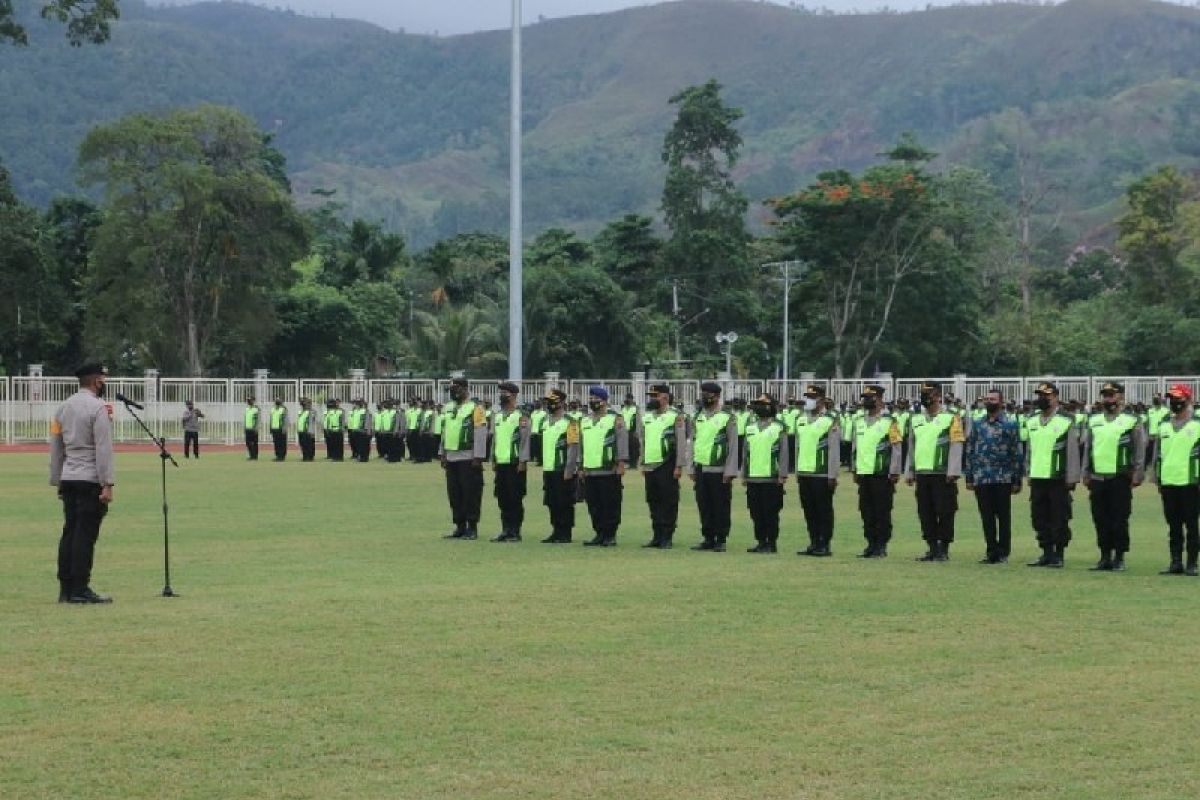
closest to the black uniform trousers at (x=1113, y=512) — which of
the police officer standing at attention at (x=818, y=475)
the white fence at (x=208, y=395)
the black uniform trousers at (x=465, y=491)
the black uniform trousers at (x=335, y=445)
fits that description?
the police officer standing at attention at (x=818, y=475)

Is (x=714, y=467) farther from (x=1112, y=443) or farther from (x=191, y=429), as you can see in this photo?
(x=191, y=429)

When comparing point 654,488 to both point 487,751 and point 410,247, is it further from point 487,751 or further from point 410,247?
point 410,247

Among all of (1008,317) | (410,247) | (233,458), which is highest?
(410,247)

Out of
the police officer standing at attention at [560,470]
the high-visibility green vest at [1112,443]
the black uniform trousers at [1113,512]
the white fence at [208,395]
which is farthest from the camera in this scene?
the white fence at [208,395]

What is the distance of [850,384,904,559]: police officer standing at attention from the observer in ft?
61.3

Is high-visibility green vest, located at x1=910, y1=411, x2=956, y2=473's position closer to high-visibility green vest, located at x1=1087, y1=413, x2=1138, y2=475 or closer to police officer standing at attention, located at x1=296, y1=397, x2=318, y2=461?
high-visibility green vest, located at x1=1087, y1=413, x2=1138, y2=475

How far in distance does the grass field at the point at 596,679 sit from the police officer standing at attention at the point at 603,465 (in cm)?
178

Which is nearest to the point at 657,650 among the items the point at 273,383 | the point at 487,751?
the point at 487,751

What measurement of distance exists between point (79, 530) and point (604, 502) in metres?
7.66

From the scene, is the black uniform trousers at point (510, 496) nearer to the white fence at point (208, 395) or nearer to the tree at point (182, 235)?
the white fence at point (208, 395)

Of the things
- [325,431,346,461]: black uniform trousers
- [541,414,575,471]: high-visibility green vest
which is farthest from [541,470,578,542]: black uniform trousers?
[325,431,346,461]: black uniform trousers

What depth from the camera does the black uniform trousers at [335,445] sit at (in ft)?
153

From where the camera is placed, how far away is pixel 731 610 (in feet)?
44.1

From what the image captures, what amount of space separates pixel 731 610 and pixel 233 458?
3476 cm
